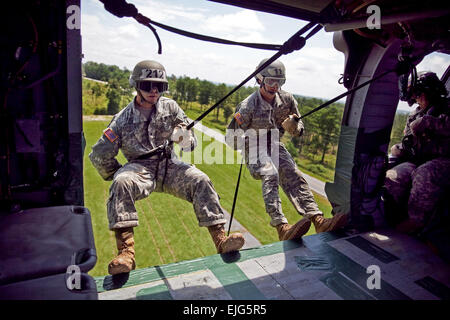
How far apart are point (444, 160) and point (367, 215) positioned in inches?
41.3

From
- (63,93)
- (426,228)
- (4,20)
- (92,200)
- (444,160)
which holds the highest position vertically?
(4,20)

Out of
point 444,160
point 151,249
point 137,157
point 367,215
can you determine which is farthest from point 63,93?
point 151,249

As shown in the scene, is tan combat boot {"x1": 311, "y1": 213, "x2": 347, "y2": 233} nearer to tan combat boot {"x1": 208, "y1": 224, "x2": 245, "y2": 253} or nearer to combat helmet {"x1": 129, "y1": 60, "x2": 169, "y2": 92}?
tan combat boot {"x1": 208, "y1": 224, "x2": 245, "y2": 253}

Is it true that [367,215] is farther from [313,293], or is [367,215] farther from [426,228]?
[313,293]

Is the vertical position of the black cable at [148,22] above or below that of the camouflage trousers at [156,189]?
above

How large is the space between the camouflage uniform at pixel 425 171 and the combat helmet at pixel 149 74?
9.42 feet

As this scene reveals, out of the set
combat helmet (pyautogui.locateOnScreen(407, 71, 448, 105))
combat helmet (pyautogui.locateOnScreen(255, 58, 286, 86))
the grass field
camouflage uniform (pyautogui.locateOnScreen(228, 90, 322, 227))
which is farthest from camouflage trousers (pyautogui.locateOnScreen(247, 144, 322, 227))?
the grass field

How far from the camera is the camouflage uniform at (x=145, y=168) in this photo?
2.91m

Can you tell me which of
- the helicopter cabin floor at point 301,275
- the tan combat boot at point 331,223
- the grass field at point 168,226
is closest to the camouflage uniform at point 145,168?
the helicopter cabin floor at point 301,275

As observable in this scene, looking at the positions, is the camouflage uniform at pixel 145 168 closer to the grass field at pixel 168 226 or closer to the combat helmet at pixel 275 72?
the combat helmet at pixel 275 72

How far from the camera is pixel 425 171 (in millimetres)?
3533

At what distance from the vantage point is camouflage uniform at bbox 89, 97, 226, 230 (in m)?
2.91

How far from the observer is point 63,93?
254 cm

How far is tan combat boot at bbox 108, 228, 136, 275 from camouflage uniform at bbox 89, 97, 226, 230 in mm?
130
